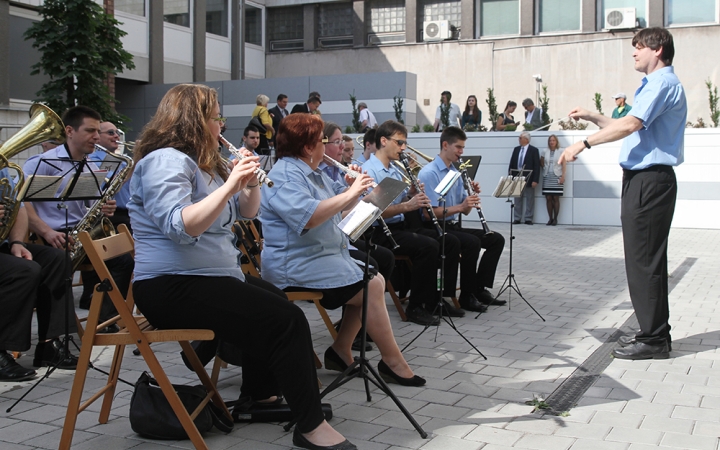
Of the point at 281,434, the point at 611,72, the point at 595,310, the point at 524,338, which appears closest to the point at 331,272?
the point at 281,434

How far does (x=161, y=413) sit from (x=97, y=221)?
2.62m

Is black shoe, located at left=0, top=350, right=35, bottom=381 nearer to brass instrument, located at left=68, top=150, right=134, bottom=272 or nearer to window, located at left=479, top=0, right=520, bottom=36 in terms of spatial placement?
brass instrument, located at left=68, top=150, right=134, bottom=272

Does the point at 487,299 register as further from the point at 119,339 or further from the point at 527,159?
the point at 527,159

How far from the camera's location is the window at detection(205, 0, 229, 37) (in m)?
25.1

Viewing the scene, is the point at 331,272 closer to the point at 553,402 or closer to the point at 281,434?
the point at 281,434

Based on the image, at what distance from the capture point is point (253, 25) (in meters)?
27.8

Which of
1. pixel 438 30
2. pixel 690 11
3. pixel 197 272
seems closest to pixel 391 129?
pixel 197 272

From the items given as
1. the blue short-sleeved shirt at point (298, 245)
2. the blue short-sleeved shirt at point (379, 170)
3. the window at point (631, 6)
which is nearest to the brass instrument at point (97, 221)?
the blue short-sleeved shirt at point (298, 245)

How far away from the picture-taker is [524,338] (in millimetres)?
5859

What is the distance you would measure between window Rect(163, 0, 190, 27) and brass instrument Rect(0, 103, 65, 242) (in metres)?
18.6

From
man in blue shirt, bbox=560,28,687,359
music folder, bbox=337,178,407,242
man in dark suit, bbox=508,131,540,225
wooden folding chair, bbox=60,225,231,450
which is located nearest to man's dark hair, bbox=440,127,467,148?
man in blue shirt, bbox=560,28,687,359

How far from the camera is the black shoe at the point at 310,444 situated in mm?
3408

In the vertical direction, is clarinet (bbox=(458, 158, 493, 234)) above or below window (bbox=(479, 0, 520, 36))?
below

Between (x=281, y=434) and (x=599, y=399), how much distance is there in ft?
5.90
